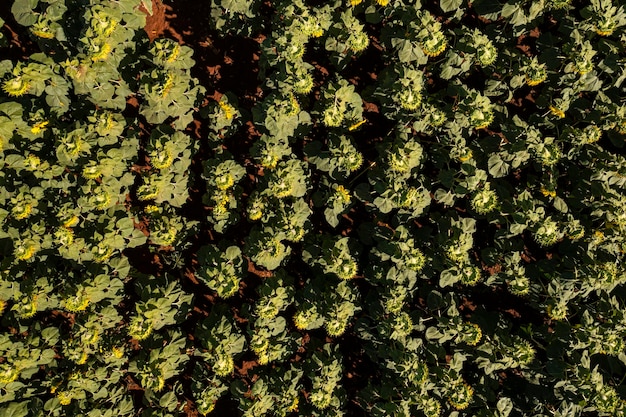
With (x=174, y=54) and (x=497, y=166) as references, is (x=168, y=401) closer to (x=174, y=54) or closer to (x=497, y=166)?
(x=174, y=54)

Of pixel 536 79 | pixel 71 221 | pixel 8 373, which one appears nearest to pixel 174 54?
pixel 71 221

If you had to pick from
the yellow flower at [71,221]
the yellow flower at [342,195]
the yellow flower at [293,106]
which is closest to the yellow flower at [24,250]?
the yellow flower at [71,221]

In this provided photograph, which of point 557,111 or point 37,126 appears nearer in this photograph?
point 37,126

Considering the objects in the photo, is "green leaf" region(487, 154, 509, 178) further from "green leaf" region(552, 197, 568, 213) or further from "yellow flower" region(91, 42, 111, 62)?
"yellow flower" region(91, 42, 111, 62)

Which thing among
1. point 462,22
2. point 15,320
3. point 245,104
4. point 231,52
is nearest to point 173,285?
point 15,320

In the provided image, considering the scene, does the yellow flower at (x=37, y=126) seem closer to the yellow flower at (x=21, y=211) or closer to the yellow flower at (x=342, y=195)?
the yellow flower at (x=21, y=211)

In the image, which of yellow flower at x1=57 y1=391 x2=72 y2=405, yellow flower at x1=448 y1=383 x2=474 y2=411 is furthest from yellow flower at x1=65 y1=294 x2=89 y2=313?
yellow flower at x1=448 y1=383 x2=474 y2=411
